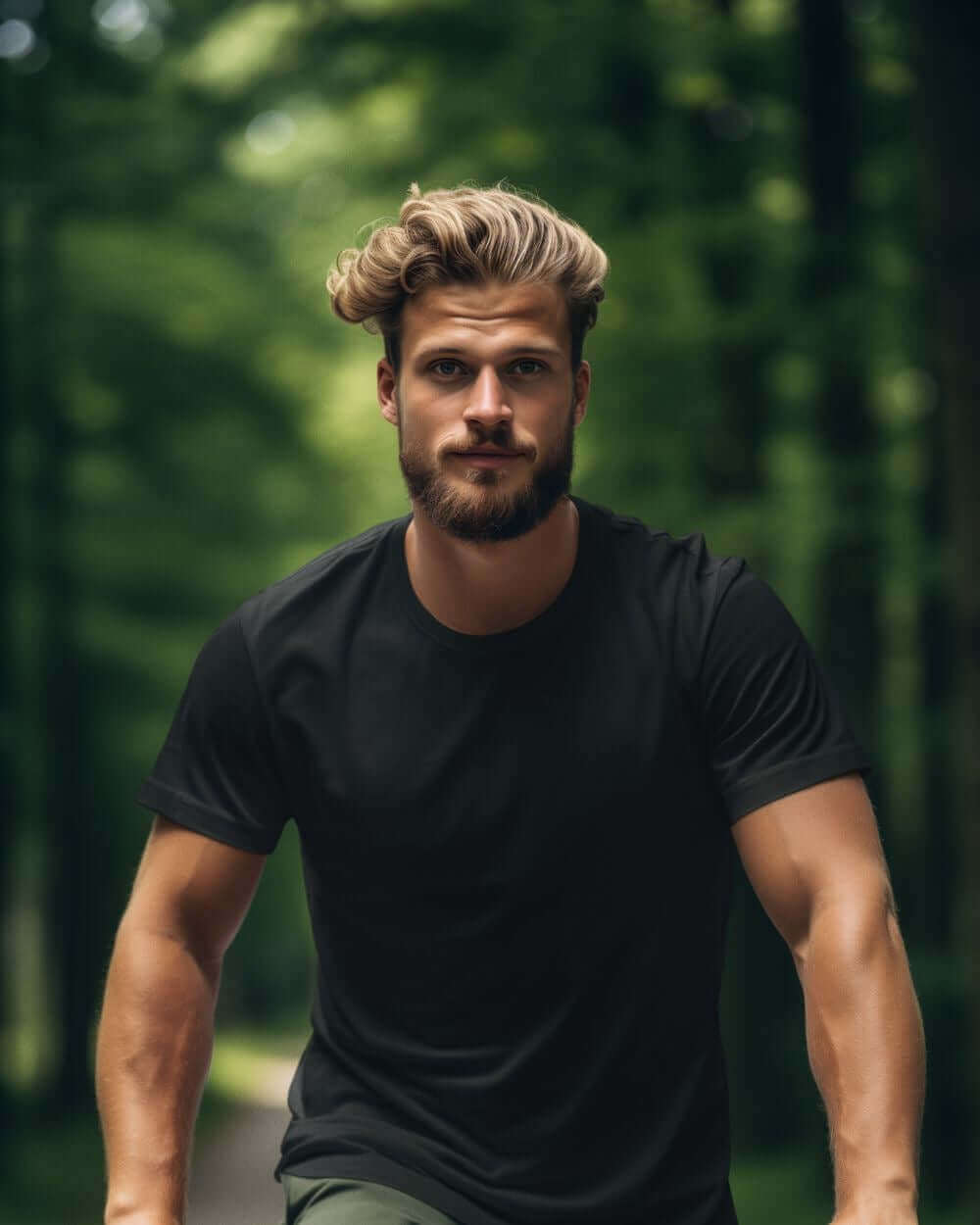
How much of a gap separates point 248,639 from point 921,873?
1211 centimetres

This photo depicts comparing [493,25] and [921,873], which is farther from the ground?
[493,25]

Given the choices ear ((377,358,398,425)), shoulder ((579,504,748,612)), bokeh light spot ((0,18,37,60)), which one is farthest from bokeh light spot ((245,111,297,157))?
shoulder ((579,504,748,612))

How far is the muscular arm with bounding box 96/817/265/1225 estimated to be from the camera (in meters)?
3.32

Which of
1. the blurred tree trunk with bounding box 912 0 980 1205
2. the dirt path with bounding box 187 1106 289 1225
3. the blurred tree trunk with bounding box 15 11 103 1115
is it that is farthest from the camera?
the dirt path with bounding box 187 1106 289 1225

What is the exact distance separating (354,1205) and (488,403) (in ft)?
4.19

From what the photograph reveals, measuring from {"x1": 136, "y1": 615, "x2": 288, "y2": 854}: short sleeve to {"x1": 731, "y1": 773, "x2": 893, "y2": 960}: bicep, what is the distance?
85 cm

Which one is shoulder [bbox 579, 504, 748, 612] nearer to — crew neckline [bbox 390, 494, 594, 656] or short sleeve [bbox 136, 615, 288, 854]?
crew neckline [bbox 390, 494, 594, 656]

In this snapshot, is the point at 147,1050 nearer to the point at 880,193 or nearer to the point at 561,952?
the point at 561,952

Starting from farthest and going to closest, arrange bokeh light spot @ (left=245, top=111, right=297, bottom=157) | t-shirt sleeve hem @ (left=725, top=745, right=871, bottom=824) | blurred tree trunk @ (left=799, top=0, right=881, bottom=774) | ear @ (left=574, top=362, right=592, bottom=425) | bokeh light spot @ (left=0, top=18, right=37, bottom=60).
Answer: bokeh light spot @ (left=0, top=18, right=37, bottom=60), bokeh light spot @ (left=245, top=111, right=297, bottom=157), blurred tree trunk @ (left=799, top=0, right=881, bottom=774), ear @ (left=574, top=362, right=592, bottom=425), t-shirt sleeve hem @ (left=725, top=745, right=871, bottom=824)

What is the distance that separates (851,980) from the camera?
301 cm

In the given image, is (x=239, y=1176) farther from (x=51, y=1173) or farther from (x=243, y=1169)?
(x=51, y=1173)

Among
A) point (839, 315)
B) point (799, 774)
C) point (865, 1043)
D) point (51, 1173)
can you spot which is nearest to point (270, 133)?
point (839, 315)

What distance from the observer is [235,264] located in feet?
45.3

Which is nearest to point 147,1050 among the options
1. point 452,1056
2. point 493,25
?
point 452,1056
